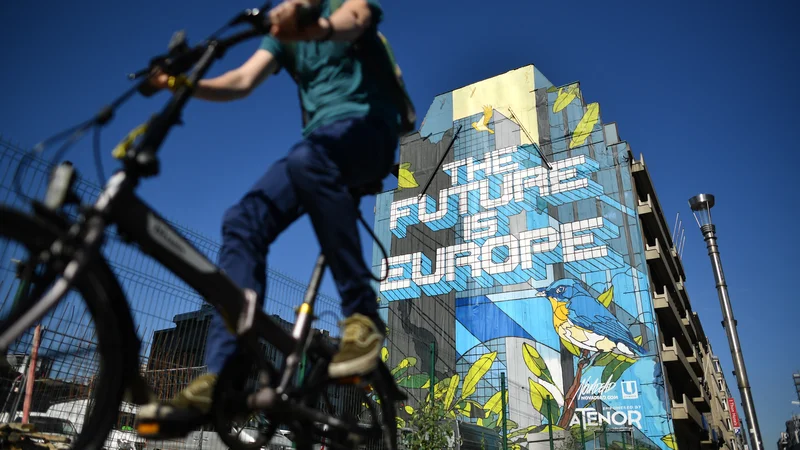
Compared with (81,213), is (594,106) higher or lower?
higher

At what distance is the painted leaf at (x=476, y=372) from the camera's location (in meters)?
19.8

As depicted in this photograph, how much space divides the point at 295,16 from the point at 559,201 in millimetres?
20079

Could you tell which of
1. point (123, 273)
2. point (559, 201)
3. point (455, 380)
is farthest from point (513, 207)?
point (123, 273)

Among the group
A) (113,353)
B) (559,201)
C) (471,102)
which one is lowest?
(113,353)

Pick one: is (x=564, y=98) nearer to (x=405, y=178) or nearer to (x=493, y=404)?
(x=405, y=178)

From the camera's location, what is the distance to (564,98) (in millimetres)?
22422

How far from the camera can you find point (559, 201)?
20.6 meters

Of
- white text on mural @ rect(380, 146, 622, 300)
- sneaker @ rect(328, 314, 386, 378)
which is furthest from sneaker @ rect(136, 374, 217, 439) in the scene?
white text on mural @ rect(380, 146, 622, 300)

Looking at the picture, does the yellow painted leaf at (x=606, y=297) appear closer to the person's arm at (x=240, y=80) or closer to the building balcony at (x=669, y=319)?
the building balcony at (x=669, y=319)

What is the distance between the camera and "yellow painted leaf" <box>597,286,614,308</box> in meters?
18.4

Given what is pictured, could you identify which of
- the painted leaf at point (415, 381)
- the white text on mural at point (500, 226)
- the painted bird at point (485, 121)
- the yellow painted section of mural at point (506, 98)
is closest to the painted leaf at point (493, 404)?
the painted leaf at point (415, 381)

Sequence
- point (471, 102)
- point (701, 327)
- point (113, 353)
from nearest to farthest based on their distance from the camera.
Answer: point (113, 353), point (471, 102), point (701, 327)

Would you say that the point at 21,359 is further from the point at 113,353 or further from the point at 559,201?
the point at 559,201

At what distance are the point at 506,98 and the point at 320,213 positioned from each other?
23.3 meters
